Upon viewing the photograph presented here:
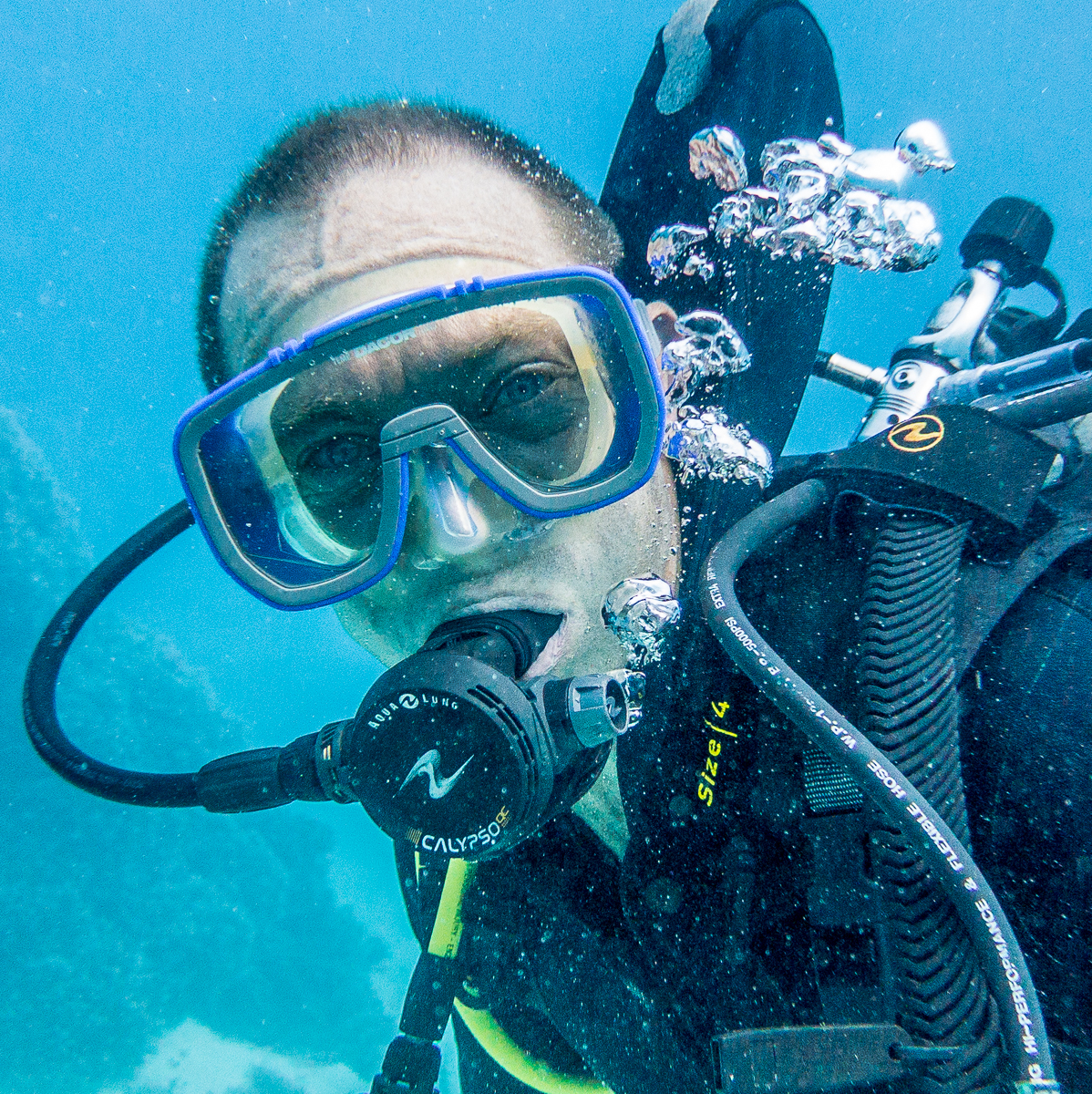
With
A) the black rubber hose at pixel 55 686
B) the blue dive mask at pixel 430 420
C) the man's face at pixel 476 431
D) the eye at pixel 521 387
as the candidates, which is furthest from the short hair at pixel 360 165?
the black rubber hose at pixel 55 686

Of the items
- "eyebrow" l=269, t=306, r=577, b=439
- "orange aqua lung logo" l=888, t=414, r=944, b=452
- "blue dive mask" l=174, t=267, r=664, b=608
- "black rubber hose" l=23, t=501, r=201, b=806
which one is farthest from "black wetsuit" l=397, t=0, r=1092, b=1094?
"black rubber hose" l=23, t=501, r=201, b=806

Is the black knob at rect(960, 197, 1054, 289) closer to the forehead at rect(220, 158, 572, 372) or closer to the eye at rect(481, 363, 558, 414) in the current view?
the forehead at rect(220, 158, 572, 372)

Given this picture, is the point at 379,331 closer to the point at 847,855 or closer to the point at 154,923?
the point at 847,855

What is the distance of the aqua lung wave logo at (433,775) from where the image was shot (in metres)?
1.36

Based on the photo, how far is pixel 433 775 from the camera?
1370mm

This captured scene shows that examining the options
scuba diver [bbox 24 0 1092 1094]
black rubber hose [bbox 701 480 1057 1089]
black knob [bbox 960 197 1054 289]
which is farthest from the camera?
black knob [bbox 960 197 1054 289]

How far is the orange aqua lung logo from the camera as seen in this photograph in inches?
53.9

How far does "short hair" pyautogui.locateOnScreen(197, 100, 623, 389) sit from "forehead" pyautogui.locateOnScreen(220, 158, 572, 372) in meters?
0.07

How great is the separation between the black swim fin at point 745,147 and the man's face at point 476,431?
0.73 metres

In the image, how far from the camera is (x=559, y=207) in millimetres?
2322

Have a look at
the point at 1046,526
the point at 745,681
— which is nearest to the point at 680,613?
the point at 745,681

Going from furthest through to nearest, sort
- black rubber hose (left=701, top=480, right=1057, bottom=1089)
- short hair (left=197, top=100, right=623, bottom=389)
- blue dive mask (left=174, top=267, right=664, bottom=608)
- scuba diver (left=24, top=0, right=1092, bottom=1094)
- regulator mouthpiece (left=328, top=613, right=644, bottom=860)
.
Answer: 1. short hair (left=197, top=100, right=623, bottom=389)
2. blue dive mask (left=174, top=267, right=664, bottom=608)
3. regulator mouthpiece (left=328, top=613, right=644, bottom=860)
4. scuba diver (left=24, top=0, right=1092, bottom=1094)
5. black rubber hose (left=701, top=480, right=1057, bottom=1089)

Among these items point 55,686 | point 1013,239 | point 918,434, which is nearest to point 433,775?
point 918,434

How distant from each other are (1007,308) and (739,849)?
123 inches
